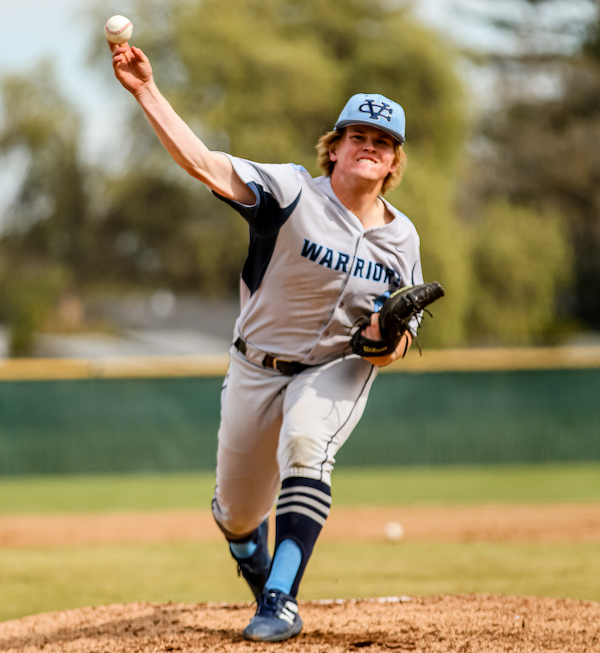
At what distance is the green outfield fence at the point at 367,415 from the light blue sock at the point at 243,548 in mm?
7171

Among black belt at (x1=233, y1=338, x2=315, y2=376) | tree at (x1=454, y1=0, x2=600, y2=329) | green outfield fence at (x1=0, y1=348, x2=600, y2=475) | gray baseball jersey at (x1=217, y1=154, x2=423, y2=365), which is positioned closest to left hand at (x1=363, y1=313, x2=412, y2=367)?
gray baseball jersey at (x1=217, y1=154, x2=423, y2=365)

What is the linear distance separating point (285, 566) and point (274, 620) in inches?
6.9

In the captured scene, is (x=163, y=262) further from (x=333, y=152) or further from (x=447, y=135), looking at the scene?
(x=333, y=152)

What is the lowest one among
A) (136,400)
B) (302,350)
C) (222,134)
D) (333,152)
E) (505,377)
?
(302,350)

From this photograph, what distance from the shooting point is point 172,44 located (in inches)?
934

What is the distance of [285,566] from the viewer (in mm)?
2953


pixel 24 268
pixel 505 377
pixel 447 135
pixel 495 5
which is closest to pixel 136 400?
pixel 505 377

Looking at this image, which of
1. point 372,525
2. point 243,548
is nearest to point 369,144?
point 243,548

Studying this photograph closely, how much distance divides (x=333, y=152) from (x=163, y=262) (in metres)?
23.6

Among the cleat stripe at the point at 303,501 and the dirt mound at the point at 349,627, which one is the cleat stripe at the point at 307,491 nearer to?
the cleat stripe at the point at 303,501

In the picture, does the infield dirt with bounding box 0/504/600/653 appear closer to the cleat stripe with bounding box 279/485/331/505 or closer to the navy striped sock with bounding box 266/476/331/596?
the navy striped sock with bounding box 266/476/331/596

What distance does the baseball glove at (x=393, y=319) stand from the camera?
3.14 meters

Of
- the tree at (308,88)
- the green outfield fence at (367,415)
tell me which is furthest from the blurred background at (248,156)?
the green outfield fence at (367,415)

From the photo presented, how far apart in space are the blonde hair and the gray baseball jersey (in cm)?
11
